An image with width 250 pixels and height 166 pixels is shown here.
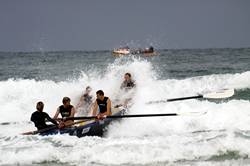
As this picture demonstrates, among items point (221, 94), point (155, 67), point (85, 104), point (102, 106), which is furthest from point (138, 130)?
point (155, 67)

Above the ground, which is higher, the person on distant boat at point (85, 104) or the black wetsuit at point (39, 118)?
the person on distant boat at point (85, 104)

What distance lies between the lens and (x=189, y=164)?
26.4 ft

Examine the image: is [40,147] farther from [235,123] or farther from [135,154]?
[235,123]

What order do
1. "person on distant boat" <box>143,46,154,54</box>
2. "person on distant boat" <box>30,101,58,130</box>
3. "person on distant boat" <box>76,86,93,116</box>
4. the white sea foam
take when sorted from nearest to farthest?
the white sea foam, "person on distant boat" <box>30,101,58,130</box>, "person on distant boat" <box>76,86,93,116</box>, "person on distant boat" <box>143,46,154,54</box>

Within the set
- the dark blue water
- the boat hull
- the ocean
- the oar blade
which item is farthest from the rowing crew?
the dark blue water

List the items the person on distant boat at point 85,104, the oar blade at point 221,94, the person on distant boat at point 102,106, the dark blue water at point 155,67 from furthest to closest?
the dark blue water at point 155,67
the person on distant boat at point 85,104
the oar blade at point 221,94
the person on distant boat at point 102,106

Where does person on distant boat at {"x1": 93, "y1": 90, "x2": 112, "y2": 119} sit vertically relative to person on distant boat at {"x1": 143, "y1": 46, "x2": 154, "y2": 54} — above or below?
below

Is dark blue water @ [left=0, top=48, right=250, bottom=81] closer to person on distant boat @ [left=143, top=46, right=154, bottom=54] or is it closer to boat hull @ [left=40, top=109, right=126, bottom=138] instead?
person on distant boat @ [left=143, top=46, right=154, bottom=54]

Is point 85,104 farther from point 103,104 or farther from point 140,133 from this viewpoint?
point 140,133

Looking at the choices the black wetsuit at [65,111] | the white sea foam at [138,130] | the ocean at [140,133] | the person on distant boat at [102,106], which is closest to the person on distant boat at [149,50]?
the white sea foam at [138,130]

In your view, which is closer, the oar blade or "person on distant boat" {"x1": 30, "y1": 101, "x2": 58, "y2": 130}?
"person on distant boat" {"x1": 30, "y1": 101, "x2": 58, "y2": 130}

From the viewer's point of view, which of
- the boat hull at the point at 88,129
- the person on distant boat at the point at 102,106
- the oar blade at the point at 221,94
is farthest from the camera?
the oar blade at the point at 221,94

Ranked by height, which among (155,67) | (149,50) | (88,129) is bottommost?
(88,129)

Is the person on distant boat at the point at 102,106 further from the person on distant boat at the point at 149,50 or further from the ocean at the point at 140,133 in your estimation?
the person on distant boat at the point at 149,50
